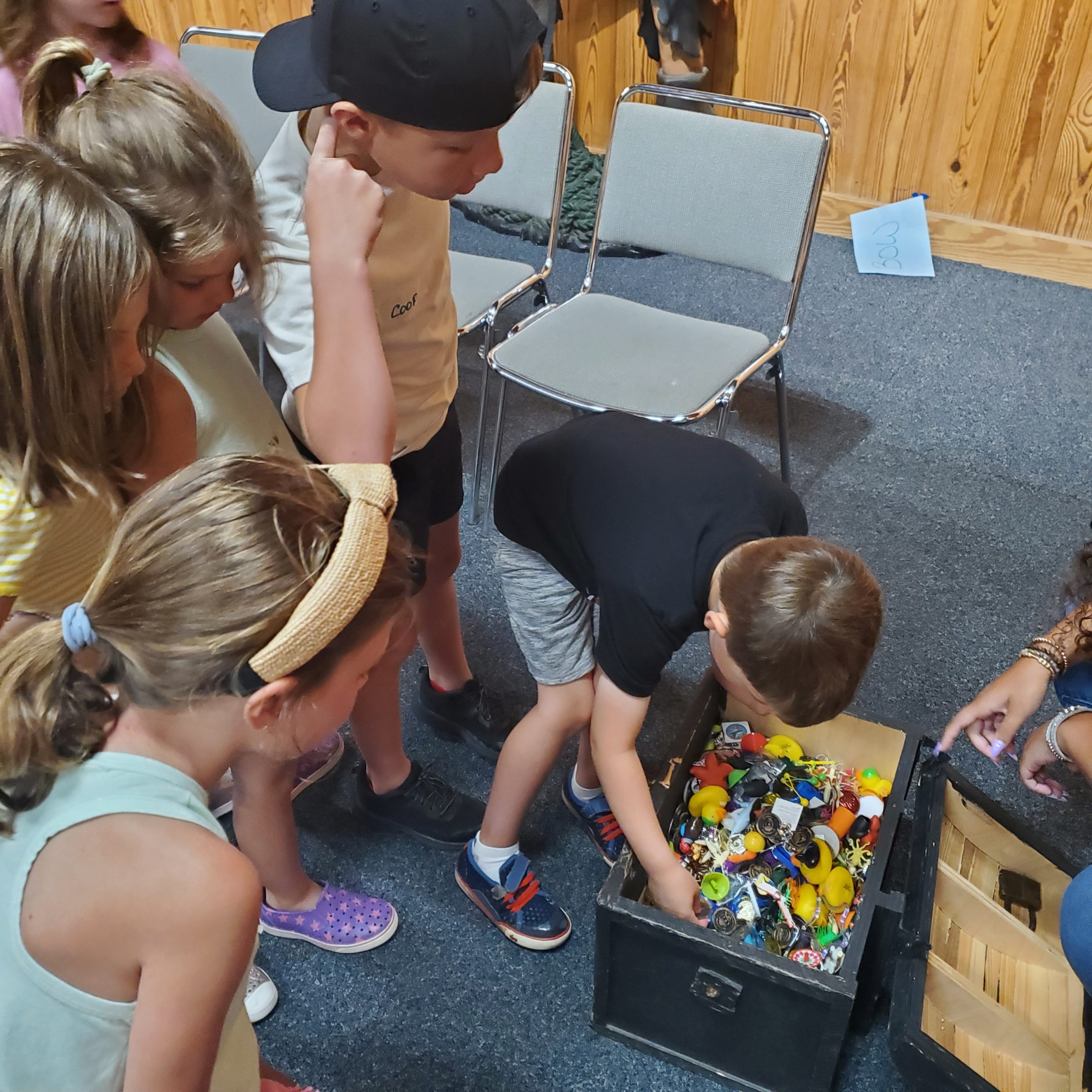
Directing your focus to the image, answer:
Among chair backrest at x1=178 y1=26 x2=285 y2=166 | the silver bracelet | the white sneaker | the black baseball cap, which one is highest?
the black baseball cap

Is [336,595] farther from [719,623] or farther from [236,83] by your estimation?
[236,83]

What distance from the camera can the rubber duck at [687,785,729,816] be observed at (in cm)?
130

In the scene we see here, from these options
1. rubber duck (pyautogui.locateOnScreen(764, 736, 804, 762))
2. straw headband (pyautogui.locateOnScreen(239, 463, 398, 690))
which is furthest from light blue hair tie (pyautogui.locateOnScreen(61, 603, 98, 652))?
rubber duck (pyautogui.locateOnScreen(764, 736, 804, 762))

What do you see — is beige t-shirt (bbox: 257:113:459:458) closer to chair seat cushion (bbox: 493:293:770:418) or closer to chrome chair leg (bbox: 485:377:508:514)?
chair seat cushion (bbox: 493:293:770:418)

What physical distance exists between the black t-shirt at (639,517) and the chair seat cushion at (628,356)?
1.61ft

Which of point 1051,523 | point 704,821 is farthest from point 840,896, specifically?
point 1051,523

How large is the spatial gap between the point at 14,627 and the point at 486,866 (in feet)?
2.32

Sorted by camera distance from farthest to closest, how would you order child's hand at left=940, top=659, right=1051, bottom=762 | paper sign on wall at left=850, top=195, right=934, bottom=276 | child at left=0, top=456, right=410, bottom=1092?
1. paper sign on wall at left=850, top=195, right=934, bottom=276
2. child's hand at left=940, top=659, right=1051, bottom=762
3. child at left=0, top=456, right=410, bottom=1092

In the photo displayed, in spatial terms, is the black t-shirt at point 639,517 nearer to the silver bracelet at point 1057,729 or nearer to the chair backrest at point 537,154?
the silver bracelet at point 1057,729

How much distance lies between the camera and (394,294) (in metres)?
1.07

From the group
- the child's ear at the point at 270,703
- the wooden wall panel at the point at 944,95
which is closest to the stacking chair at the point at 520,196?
the child's ear at the point at 270,703

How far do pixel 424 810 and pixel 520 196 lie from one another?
50.4 inches

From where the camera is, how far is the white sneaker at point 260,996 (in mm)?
1213

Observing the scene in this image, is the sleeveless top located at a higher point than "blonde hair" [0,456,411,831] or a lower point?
lower
